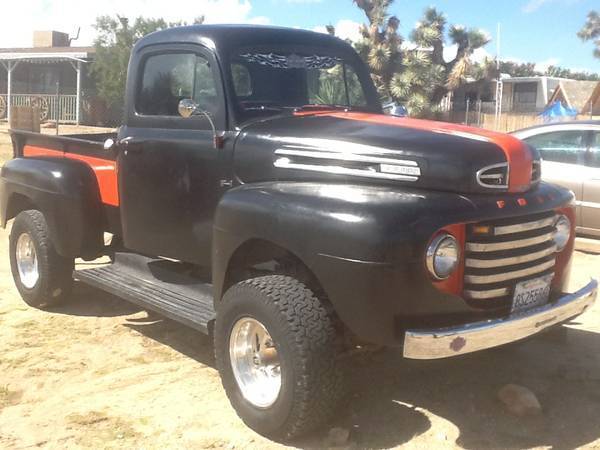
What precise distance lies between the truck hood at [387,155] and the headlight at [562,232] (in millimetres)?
272

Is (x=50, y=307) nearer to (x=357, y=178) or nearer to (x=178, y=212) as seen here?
(x=178, y=212)

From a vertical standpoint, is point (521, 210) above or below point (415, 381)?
above

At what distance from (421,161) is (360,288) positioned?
72 cm

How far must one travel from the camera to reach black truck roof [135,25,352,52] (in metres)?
4.46

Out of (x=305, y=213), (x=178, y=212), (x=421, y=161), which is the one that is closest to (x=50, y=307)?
(x=178, y=212)

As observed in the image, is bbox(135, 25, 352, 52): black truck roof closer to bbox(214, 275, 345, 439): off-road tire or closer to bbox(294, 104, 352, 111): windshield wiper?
bbox(294, 104, 352, 111): windshield wiper

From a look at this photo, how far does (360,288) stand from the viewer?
320cm

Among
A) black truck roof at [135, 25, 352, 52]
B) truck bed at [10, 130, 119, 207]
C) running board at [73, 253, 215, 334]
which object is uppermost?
black truck roof at [135, 25, 352, 52]

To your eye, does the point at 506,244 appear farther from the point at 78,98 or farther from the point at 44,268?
the point at 78,98

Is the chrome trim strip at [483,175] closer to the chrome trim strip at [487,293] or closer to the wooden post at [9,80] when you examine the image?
the chrome trim strip at [487,293]

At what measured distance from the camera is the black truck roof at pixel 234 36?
4.46 metres

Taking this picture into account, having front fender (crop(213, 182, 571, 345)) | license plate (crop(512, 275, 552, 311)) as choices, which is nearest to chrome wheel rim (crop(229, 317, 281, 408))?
front fender (crop(213, 182, 571, 345))

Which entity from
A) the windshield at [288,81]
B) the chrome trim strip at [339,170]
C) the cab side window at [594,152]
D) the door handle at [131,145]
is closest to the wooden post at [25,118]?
the cab side window at [594,152]

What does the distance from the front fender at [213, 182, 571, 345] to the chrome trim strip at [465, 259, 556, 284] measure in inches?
4.9
